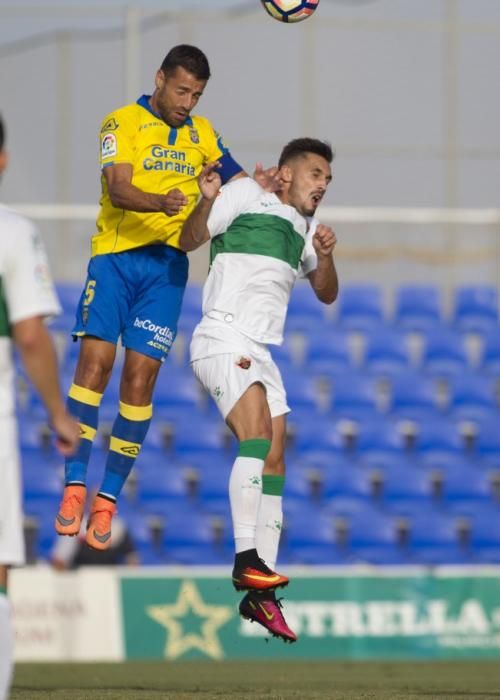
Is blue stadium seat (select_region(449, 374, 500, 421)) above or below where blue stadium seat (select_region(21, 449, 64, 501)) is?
above

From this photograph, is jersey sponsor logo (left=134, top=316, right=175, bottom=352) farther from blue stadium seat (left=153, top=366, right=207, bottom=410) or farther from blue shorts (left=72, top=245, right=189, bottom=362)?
blue stadium seat (left=153, top=366, right=207, bottom=410)

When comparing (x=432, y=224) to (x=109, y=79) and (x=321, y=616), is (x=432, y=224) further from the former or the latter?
(x=321, y=616)

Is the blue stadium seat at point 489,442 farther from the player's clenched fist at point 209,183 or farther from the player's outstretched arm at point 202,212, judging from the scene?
the player's clenched fist at point 209,183

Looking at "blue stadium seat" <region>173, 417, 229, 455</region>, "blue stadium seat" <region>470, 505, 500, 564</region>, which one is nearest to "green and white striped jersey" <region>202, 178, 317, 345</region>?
"blue stadium seat" <region>173, 417, 229, 455</region>

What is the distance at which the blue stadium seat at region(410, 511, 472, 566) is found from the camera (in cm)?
1772

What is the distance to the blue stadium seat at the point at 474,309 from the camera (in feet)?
65.5

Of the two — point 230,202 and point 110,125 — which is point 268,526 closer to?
point 230,202

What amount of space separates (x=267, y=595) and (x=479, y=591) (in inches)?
267

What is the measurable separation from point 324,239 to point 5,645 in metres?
3.75

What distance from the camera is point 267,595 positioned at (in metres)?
8.91

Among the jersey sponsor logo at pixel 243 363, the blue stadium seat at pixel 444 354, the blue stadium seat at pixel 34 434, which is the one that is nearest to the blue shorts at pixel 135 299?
the jersey sponsor logo at pixel 243 363

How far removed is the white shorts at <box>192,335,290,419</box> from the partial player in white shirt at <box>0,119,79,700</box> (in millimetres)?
2901

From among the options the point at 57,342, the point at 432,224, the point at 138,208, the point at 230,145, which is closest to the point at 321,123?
the point at 230,145

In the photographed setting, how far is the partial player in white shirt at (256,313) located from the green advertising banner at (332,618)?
566 centimetres
